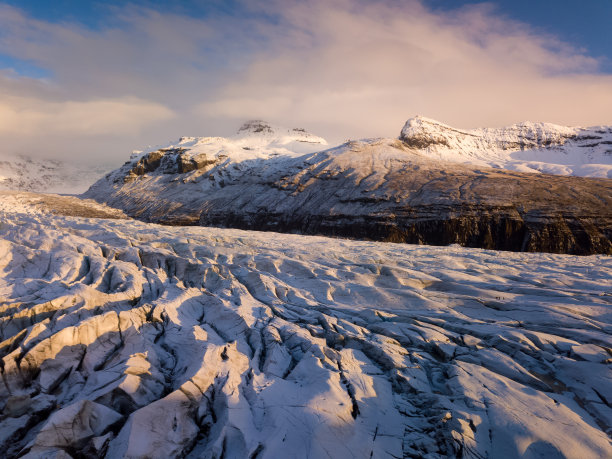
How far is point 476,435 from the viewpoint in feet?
20.1

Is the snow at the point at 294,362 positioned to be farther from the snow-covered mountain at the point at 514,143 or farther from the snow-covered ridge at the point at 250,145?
the snow-covered mountain at the point at 514,143

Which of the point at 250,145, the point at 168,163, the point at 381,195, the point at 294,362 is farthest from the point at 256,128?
the point at 294,362

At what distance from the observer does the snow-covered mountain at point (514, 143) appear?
8969 centimetres

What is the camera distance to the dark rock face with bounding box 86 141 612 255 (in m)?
36.2

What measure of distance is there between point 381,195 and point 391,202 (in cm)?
282

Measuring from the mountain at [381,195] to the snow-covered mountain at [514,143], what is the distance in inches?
26.6

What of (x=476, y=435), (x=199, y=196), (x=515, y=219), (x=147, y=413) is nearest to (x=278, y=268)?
(x=147, y=413)

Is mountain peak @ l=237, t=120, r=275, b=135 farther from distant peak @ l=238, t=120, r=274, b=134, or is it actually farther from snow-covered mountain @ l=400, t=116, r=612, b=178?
snow-covered mountain @ l=400, t=116, r=612, b=178

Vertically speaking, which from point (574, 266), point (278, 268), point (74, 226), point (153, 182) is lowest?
point (574, 266)

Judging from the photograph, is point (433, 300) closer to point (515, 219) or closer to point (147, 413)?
point (147, 413)

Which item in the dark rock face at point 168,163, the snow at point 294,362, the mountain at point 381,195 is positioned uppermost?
the dark rock face at point 168,163

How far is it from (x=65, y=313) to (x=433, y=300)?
47.4 ft

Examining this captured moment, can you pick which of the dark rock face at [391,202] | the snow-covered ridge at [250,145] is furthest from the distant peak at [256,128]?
the dark rock face at [391,202]

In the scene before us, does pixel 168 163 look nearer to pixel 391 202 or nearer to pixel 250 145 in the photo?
pixel 250 145
